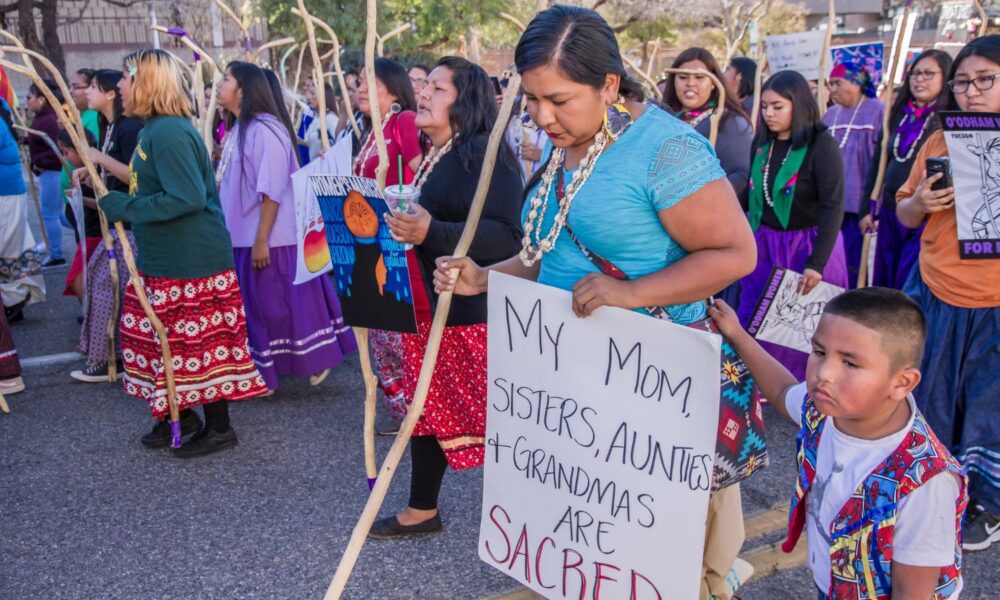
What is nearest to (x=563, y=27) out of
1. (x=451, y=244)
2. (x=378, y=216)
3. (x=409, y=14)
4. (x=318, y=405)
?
(x=378, y=216)

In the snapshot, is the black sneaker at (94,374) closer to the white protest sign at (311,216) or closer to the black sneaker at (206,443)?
the black sneaker at (206,443)

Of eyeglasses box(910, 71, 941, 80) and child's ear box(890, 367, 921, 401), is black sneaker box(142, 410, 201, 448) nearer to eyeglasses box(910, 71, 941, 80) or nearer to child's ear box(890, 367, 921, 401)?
child's ear box(890, 367, 921, 401)

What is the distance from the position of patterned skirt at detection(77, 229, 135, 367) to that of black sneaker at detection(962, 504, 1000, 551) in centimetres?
437

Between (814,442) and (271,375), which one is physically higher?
(814,442)

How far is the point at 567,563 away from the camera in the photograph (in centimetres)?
227

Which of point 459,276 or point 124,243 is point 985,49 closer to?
point 459,276

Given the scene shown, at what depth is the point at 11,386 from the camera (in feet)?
16.2

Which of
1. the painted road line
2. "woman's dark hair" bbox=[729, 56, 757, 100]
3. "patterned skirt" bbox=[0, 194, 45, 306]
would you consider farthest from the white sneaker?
"woman's dark hair" bbox=[729, 56, 757, 100]

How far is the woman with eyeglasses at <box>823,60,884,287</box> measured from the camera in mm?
5797

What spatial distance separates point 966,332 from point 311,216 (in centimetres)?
282

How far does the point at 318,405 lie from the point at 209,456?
83 cm

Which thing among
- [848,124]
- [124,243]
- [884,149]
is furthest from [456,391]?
[848,124]

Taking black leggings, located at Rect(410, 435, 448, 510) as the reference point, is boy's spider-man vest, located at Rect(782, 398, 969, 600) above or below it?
above

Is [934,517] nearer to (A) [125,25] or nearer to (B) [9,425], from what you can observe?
(B) [9,425]
